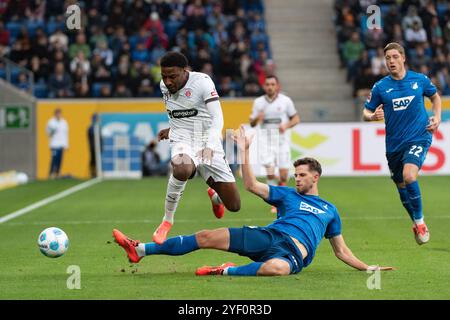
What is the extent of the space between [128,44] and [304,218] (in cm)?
2158

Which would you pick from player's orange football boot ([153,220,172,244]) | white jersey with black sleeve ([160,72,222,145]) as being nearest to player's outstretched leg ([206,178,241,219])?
white jersey with black sleeve ([160,72,222,145])

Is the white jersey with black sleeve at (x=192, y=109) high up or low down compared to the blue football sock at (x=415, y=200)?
up

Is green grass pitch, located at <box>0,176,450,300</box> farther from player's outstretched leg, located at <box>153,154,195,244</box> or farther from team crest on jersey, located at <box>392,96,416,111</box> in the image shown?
team crest on jersey, located at <box>392,96,416,111</box>

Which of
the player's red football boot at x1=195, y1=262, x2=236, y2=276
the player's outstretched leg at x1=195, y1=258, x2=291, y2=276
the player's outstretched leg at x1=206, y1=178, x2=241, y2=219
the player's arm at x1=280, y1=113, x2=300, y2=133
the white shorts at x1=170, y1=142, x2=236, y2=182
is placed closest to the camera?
the player's outstretched leg at x1=195, y1=258, x2=291, y2=276

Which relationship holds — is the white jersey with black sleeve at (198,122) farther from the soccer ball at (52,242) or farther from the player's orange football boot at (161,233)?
the soccer ball at (52,242)

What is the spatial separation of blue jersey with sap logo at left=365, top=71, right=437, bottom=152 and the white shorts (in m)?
2.32

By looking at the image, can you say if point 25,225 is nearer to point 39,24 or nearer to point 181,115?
point 181,115

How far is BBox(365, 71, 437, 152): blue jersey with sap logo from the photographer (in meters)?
12.6

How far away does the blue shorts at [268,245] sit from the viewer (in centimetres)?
945

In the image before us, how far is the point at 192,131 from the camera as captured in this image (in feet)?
38.0

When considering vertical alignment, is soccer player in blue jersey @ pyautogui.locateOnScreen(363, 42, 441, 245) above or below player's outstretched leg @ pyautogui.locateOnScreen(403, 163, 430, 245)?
above

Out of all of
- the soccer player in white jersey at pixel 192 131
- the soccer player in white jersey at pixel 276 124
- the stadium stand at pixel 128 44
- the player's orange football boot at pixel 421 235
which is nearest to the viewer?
the soccer player in white jersey at pixel 192 131

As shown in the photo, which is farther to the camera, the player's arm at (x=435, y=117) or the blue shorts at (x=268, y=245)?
the player's arm at (x=435, y=117)

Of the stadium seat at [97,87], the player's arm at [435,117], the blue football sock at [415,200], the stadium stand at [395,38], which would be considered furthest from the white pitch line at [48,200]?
the stadium stand at [395,38]
